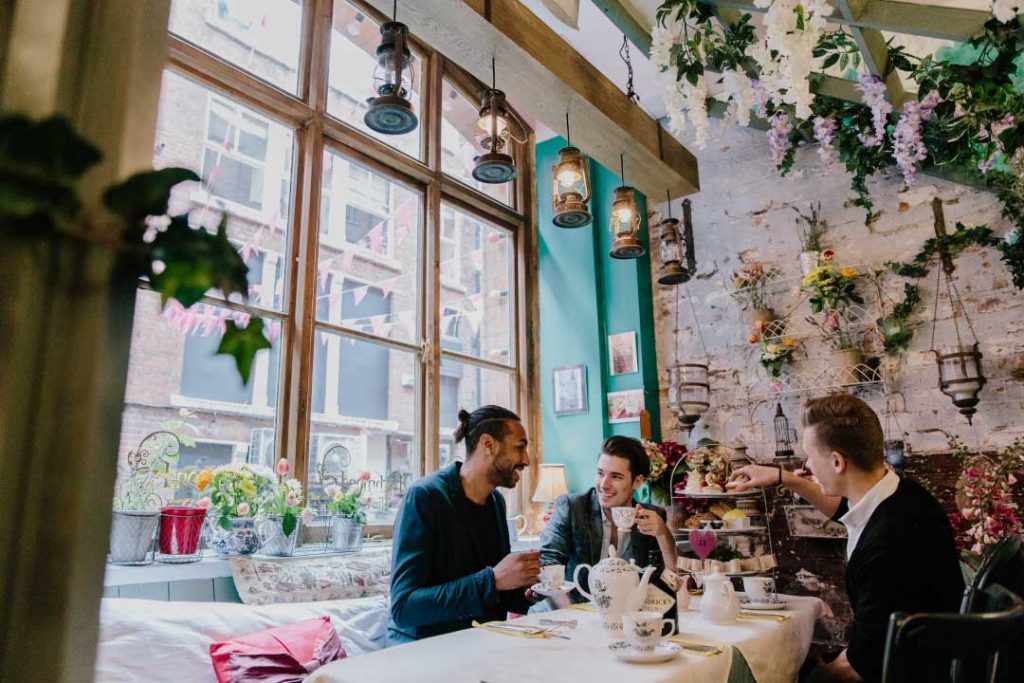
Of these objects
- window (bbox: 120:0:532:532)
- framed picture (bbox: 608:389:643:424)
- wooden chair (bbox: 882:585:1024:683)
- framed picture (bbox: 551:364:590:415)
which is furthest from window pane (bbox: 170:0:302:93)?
wooden chair (bbox: 882:585:1024:683)

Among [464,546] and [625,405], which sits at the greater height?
[625,405]

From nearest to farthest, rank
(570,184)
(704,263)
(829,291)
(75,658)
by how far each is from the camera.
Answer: (75,658) → (570,184) → (829,291) → (704,263)

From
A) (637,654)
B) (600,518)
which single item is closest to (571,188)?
(600,518)

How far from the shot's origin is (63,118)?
17.4 inches

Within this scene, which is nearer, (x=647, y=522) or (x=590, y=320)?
(x=647, y=522)

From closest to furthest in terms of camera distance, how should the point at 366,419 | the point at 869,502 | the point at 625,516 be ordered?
the point at 869,502, the point at 625,516, the point at 366,419

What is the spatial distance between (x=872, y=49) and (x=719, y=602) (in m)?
2.93

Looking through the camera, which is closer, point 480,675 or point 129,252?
point 129,252

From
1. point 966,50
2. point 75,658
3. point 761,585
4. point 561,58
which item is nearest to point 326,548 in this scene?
point 761,585

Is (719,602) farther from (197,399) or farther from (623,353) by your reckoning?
(623,353)

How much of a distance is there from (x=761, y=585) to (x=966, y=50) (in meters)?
3.59

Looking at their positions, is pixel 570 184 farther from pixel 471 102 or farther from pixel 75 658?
pixel 75 658

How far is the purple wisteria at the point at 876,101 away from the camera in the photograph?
12.2ft

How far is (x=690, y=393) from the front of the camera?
4770 millimetres
